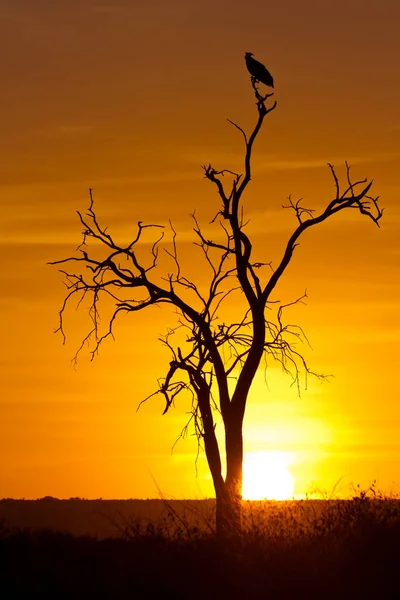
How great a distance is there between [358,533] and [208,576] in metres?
2.62

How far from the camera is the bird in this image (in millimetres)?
24875

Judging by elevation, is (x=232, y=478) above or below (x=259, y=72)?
below

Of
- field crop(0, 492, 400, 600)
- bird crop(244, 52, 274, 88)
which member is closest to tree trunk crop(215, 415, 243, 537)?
field crop(0, 492, 400, 600)

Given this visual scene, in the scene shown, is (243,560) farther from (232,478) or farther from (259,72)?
(259,72)

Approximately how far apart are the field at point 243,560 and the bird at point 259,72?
930cm

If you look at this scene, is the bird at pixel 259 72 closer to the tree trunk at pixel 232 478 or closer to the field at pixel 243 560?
the tree trunk at pixel 232 478

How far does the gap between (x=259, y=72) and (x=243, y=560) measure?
11769 mm

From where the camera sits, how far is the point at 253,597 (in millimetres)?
16391

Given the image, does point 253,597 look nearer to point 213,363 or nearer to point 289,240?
point 213,363

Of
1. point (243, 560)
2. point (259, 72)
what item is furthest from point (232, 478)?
point (259, 72)

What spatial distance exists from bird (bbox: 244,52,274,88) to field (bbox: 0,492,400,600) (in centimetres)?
930

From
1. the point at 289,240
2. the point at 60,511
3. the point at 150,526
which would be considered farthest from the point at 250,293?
the point at 60,511

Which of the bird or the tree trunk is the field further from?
the bird

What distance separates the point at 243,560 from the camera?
17297 mm
